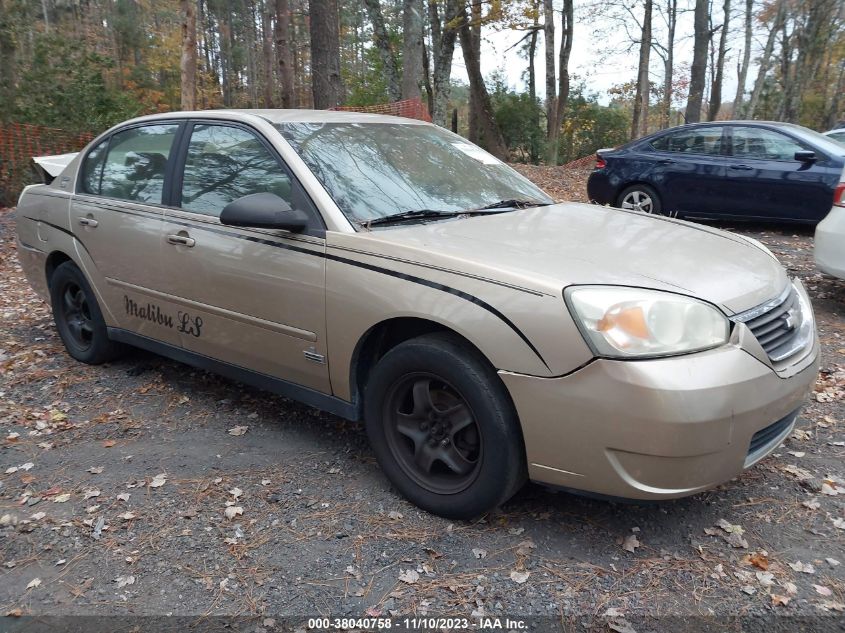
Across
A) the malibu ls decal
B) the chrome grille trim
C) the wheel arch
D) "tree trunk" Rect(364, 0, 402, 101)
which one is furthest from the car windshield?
"tree trunk" Rect(364, 0, 402, 101)

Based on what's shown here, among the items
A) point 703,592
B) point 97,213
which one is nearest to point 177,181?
point 97,213

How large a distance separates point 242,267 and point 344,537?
4.75ft

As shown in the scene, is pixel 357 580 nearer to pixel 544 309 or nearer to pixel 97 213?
pixel 544 309

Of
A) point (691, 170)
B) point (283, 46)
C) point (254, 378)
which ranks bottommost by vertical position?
point (254, 378)

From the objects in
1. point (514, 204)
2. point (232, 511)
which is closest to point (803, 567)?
point (514, 204)

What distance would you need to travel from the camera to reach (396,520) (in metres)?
2.96

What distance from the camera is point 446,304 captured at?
8.91 ft

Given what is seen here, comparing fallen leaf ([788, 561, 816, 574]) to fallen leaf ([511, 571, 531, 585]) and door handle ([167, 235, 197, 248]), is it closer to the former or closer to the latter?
fallen leaf ([511, 571, 531, 585])

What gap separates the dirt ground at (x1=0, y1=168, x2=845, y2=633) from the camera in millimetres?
2461

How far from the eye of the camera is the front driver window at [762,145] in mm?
8445

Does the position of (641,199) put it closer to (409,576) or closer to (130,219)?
(130,219)

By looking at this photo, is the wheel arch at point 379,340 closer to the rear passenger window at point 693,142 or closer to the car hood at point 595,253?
the car hood at point 595,253

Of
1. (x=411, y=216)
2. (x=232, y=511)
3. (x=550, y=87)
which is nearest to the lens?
(x=232, y=511)
